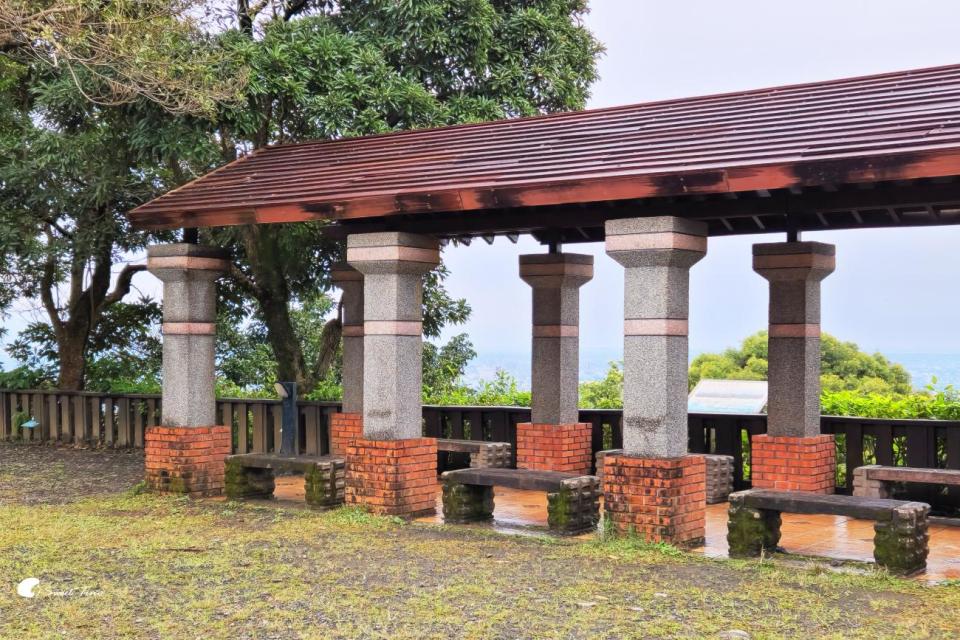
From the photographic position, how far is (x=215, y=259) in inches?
500

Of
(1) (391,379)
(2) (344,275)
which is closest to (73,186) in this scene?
(2) (344,275)

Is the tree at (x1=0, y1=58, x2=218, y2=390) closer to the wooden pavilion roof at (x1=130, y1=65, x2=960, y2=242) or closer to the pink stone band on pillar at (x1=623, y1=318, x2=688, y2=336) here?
the wooden pavilion roof at (x1=130, y1=65, x2=960, y2=242)

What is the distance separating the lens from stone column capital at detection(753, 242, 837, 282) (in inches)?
461

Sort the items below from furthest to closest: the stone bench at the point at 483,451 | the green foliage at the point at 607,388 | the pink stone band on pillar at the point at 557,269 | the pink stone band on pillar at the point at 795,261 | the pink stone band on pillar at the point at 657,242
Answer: the green foliage at the point at 607,388 < the stone bench at the point at 483,451 < the pink stone band on pillar at the point at 557,269 < the pink stone band on pillar at the point at 795,261 < the pink stone band on pillar at the point at 657,242

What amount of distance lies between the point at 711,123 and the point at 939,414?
4572 millimetres

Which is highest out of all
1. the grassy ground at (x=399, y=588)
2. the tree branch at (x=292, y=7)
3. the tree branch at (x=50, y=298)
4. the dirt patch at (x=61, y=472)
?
the tree branch at (x=292, y=7)

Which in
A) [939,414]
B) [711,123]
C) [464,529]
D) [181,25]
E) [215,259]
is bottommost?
[464,529]

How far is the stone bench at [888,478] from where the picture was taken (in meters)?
10.3

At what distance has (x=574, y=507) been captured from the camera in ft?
33.8

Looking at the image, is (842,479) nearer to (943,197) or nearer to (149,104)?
(943,197)

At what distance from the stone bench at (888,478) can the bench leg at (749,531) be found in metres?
1.97

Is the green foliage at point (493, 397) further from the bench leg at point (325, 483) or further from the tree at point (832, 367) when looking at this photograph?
the tree at point (832, 367)

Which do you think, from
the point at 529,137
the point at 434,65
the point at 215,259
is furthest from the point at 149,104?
the point at 529,137

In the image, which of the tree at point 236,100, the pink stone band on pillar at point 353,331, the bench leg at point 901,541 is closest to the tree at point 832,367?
the tree at point 236,100
